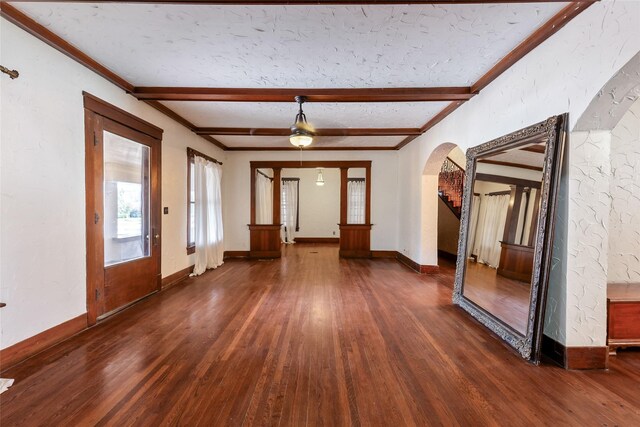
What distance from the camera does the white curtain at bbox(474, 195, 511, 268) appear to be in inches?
113

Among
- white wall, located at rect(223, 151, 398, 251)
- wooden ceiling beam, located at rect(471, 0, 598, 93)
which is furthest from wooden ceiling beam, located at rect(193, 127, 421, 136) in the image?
wooden ceiling beam, located at rect(471, 0, 598, 93)

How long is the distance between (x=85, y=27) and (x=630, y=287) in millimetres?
5294

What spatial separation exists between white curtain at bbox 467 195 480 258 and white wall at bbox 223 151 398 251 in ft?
11.4

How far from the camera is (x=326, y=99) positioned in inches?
138

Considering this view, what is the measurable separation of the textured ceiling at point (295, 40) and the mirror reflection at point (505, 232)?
106 centimetres

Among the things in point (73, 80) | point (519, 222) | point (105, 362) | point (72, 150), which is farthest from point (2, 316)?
point (519, 222)

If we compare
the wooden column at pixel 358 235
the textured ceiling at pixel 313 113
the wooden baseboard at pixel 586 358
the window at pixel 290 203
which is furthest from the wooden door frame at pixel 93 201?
the window at pixel 290 203

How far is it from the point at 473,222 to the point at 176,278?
4577 millimetres

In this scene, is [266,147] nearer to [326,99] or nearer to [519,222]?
[326,99]

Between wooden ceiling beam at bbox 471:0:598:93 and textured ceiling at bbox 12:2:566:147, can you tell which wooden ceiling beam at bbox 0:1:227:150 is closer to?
textured ceiling at bbox 12:2:566:147

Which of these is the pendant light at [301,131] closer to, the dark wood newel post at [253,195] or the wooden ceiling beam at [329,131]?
the wooden ceiling beam at [329,131]

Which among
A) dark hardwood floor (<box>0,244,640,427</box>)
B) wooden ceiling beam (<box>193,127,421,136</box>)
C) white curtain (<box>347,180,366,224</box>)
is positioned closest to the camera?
dark hardwood floor (<box>0,244,640,427</box>)

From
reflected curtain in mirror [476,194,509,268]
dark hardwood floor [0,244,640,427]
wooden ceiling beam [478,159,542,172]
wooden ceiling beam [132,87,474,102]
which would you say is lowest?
dark hardwood floor [0,244,640,427]

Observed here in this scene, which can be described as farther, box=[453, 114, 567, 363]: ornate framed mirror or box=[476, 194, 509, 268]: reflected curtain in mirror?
box=[476, 194, 509, 268]: reflected curtain in mirror
